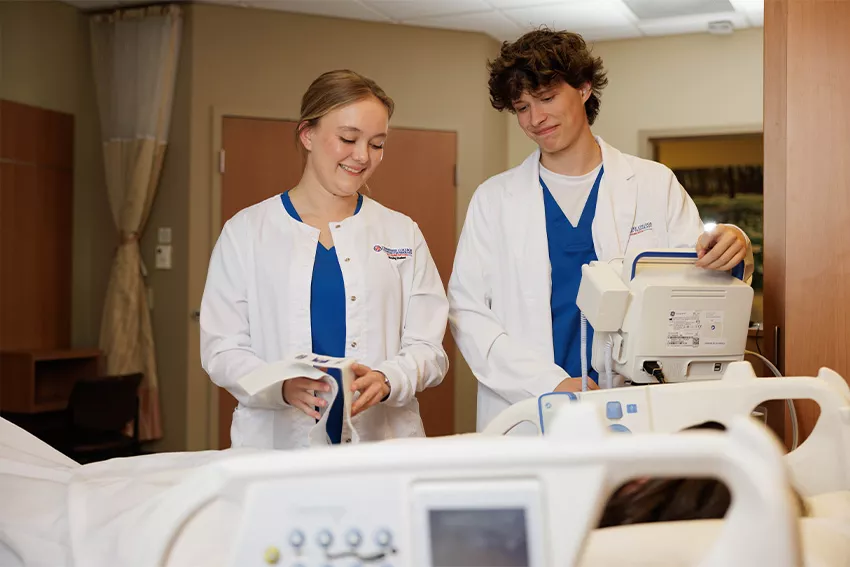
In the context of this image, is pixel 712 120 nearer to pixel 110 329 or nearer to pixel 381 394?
pixel 110 329

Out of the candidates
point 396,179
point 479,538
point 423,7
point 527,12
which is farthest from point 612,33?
point 479,538

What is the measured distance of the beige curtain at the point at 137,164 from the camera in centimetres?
429

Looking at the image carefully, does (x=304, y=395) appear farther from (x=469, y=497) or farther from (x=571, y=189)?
(x=469, y=497)

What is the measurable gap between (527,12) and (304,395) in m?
3.28

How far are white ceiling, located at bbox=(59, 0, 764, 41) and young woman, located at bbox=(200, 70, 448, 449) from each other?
2596 mm

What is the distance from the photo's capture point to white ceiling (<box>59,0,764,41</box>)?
13.8 ft

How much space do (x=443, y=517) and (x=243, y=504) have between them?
0.58 feet

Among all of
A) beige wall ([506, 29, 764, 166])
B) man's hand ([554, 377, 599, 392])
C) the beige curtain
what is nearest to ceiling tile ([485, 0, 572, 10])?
beige wall ([506, 29, 764, 166])

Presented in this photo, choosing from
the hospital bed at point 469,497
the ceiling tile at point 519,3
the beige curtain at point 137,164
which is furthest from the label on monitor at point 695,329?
the beige curtain at point 137,164

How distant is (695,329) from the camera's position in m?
1.44

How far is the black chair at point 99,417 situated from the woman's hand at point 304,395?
2.20 m

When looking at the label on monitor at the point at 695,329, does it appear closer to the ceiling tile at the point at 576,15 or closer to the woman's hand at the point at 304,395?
the woman's hand at the point at 304,395

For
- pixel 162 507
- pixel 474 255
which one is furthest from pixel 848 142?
pixel 162 507

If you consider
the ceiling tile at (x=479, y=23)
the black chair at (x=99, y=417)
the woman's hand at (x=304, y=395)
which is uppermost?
the ceiling tile at (x=479, y=23)
